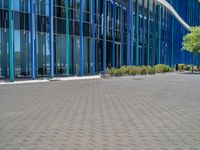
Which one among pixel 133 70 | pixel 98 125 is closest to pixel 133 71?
pixel 133 70

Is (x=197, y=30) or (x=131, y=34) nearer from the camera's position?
(x=131, y=34)

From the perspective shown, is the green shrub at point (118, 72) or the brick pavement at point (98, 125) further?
the green shrub at point (118, 72)

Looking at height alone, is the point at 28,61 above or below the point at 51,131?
above

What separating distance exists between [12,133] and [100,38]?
86.9 feet

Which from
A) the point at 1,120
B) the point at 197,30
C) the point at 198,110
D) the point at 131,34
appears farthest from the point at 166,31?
the point at 1,120

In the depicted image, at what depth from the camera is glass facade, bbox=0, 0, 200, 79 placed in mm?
24281

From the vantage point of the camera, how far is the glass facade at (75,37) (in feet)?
79.7

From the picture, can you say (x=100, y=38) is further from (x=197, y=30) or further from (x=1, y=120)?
(x=1, y=120)

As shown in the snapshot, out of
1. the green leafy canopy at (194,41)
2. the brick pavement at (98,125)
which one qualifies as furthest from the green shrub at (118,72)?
the brick pavement at (98,125)

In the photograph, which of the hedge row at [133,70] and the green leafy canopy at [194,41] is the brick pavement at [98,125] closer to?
the hedge row at [133,70]

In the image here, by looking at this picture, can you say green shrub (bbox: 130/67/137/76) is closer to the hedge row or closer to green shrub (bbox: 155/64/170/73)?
the hedge row

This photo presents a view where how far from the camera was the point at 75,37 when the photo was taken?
97.6ft

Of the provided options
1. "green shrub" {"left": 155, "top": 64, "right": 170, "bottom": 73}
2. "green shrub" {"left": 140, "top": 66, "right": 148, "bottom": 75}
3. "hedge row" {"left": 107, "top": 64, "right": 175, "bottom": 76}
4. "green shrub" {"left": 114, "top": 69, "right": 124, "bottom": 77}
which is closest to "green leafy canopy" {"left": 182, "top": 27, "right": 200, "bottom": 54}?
"green shrub" {"left": 155, "top": 64, "right": 170, "bottom": 73}

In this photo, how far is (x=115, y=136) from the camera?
21.0ft
